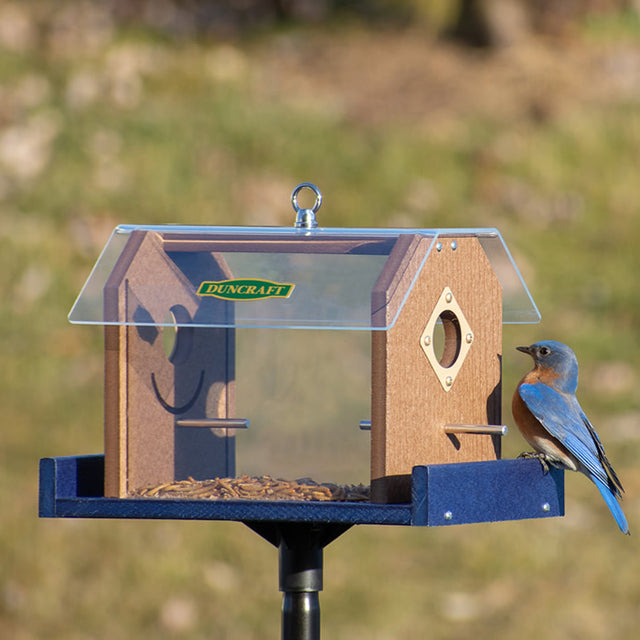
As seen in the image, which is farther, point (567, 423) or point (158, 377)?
point (158, 377)

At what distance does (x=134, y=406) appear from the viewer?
3.88 meters

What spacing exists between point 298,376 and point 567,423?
807mm

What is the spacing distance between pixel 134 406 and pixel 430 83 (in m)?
9.57

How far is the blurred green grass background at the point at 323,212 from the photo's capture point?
7.37 m

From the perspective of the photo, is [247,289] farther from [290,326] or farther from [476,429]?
[476,429]

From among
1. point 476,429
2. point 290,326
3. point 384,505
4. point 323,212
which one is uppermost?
point 323,212

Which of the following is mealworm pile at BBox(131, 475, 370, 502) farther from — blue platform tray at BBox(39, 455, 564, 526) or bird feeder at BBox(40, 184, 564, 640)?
blue platform tray at BBox(39, 455, 564, 526)

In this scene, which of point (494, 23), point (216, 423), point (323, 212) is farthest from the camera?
point (494, 23)

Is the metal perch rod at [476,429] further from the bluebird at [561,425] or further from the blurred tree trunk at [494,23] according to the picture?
the blurred tree trunk at [494,23]

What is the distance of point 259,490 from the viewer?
148 inches

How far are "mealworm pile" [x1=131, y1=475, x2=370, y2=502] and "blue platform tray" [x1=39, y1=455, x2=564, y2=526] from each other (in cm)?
13

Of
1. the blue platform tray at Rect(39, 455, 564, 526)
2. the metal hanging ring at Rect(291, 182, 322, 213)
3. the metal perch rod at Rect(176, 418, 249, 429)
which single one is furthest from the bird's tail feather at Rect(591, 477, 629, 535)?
the metal hanging ring at Rect(291, 182, 322, 213)

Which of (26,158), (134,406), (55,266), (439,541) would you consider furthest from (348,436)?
(26,158)

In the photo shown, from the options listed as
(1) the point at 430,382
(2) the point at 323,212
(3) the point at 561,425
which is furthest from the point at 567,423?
(2) the point at 323,212
